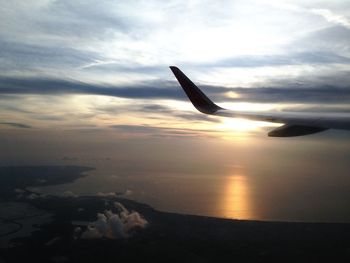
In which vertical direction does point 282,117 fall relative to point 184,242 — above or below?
above

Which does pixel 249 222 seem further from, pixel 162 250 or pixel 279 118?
pixel 279 118

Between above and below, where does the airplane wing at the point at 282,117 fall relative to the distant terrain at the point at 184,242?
above

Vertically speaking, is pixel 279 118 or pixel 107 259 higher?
pixel 279 118

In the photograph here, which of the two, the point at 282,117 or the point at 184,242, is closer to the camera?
the point at 282,117

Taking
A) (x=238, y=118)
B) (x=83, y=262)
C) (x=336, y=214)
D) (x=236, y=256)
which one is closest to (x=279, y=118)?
(x=238, y=118)

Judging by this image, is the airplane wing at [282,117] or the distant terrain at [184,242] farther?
the distant terrain at [184,242]
